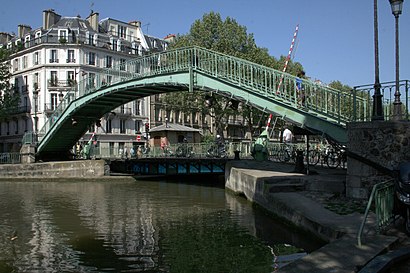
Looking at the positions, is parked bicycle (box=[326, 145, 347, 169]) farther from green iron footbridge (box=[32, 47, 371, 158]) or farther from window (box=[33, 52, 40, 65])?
window (box=[33, 52, 40, 65])

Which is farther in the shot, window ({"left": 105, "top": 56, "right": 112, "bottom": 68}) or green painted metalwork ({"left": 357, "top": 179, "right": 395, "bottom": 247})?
→ window ({"left": 105, "top": 56, "right": 112, "bottom": 68})

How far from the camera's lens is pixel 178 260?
25.2 feet

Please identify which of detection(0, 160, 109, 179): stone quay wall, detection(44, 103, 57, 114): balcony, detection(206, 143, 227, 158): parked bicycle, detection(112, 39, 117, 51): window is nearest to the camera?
detection(206, 143, 227, 158): parked bicycle

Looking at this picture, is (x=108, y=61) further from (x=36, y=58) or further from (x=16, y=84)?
(x=16, y=84)

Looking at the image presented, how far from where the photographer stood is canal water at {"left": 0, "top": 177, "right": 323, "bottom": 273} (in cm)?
751

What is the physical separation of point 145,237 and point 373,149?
603 cm

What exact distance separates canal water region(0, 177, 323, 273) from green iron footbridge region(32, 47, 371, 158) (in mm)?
3751

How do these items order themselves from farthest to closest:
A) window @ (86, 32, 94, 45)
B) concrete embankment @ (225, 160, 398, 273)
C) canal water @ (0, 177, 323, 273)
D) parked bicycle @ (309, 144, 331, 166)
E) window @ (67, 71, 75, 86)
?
window @ (86, 32, 94, 45) < window @ (67, 71, 75, 86) < parked bicycle @ (309, 144, 331, 166) < canal water @ (0, 177, 323, 273) < concrete embankment @ (225, 160, 398, 273)

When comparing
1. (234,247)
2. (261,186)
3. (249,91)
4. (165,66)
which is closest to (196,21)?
(165,66)

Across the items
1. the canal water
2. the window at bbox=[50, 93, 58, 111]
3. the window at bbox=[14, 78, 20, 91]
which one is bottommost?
the canal water

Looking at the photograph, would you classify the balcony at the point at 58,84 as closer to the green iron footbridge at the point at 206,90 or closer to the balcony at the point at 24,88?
the balcony at the point at 24,88

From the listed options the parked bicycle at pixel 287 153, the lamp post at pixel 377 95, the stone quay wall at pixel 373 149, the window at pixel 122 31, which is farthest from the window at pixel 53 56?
the stone quay wall at pixel 373 149

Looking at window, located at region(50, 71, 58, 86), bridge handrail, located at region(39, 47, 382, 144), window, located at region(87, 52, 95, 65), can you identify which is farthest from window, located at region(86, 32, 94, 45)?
bridge handrail, located at region(39, 47, 382, 144)

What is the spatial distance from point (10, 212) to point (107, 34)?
1672 inches
